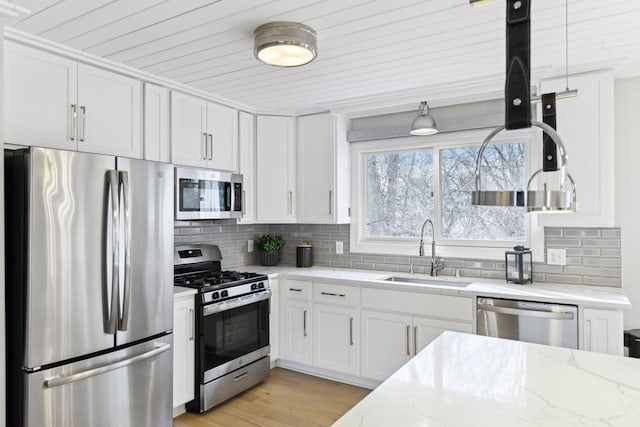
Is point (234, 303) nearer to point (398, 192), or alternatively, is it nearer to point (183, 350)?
point (183, 350)

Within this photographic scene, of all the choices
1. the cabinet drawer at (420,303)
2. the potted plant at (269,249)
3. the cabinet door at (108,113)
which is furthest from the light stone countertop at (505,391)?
the potted plant at (269,249)

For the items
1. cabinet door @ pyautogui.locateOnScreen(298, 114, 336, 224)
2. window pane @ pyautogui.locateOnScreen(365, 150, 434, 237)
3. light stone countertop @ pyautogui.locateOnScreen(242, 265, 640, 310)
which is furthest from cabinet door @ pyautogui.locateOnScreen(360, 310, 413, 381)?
cabinet door @ pyautogui.locateOnScreen(298, 114, 336, 224)

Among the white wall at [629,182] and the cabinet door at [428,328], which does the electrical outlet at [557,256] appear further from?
the cabinet door at [428,328]

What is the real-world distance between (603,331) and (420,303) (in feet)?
3.71

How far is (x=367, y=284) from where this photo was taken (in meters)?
3.35

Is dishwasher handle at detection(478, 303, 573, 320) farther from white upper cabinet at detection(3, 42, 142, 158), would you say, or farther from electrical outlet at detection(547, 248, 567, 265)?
white upper cabinet at detection(3, 42, 142, 158)

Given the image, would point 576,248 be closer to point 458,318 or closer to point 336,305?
point 458,318

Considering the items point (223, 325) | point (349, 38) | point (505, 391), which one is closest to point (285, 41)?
point (349, 38)

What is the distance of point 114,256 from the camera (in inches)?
90.7

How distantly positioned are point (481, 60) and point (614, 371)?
1.96 meters

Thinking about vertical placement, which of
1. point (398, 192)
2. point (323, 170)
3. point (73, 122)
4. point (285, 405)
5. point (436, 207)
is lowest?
point (285, 405)

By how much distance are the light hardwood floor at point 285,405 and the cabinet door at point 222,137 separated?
1.86 meters

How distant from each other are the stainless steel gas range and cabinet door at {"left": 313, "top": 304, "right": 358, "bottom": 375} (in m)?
0.43

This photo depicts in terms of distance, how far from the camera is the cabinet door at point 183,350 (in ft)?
9.33
